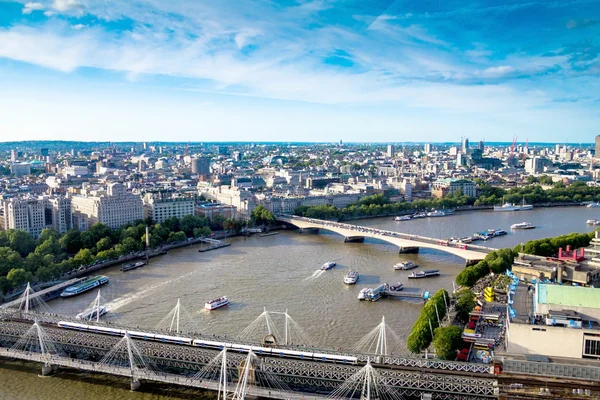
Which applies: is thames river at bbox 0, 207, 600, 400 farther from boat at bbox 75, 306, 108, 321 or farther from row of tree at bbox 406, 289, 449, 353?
row of tree at bbox 406, 289, 449, 353

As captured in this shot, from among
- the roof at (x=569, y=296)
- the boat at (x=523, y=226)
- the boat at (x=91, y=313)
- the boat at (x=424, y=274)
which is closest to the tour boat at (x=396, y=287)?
the boat at (x=424, y=274)

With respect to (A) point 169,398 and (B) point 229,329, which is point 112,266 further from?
(A) point 169,398

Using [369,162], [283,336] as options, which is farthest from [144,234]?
[369,162]

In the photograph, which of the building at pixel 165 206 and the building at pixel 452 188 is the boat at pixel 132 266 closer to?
the building at pixel 165 206

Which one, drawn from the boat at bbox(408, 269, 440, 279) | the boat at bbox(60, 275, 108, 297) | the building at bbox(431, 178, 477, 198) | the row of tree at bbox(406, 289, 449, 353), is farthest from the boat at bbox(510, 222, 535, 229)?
the boat at bbox(60, 275, 108, 297)

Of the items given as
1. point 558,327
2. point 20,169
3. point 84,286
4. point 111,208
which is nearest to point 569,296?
point 558,327
